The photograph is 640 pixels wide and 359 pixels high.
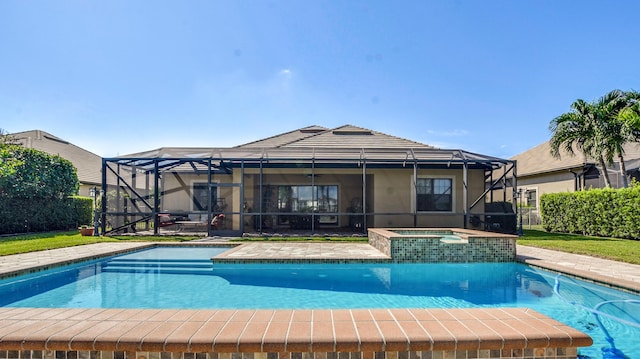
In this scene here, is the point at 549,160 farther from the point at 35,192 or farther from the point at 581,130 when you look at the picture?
the point at 35,192

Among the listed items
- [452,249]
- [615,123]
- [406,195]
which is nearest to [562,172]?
[615,123]

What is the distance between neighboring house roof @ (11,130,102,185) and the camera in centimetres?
2156

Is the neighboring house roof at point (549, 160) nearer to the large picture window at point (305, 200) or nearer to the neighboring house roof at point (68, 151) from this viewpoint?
the large picture window at point (305, 200)

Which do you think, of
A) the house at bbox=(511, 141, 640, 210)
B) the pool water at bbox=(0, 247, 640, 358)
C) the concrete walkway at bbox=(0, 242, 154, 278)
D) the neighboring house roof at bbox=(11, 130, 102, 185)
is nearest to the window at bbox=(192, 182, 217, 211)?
the concrete walkway at bbox=(0, 242, 154, 278)

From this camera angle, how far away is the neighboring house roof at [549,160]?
17489 millimetres

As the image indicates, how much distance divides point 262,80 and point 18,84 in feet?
37.7

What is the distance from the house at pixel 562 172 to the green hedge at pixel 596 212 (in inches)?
70.5

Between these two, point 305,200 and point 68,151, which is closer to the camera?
point 305,200

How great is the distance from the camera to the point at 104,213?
1273 cm

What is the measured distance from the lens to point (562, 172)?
61.2 feet

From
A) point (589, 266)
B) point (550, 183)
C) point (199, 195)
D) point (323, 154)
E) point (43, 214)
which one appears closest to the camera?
point (589, 266)

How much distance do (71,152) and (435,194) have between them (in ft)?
83.2

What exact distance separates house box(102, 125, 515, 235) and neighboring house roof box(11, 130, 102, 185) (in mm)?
8081

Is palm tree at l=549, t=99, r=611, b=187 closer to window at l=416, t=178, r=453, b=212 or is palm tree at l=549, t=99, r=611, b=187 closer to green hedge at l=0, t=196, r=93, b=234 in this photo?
window at l=416, t=178, r=453, b=212
